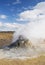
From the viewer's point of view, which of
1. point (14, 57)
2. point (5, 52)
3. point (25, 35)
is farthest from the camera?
point (25, 35)

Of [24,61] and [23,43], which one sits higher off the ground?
[23,43]

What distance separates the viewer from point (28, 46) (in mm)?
15906

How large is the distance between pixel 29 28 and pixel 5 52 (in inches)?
172

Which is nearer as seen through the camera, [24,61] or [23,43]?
[24,61]

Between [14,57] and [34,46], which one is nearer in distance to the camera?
[14,57]

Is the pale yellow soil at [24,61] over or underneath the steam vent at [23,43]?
underneath

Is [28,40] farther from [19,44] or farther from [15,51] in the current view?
[15,51]

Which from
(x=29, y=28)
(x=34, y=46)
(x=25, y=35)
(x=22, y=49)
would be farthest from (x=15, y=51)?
(x=29, y=28)

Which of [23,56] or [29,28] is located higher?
[29,28]

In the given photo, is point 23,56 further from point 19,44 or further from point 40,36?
point 40,36

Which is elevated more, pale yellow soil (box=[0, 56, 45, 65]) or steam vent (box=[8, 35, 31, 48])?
steam vent (box=[8, 35, 31, 48])

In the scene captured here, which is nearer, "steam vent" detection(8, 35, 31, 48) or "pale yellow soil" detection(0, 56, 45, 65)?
"pale yellow soil" detection(0, 56, 45, 65)

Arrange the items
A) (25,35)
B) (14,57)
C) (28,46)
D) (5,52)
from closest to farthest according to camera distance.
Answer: (14,57)
(5,52)
(28,46)
(25,35)

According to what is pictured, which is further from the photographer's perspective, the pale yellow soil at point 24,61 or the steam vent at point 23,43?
the steam vent at point 23,43
